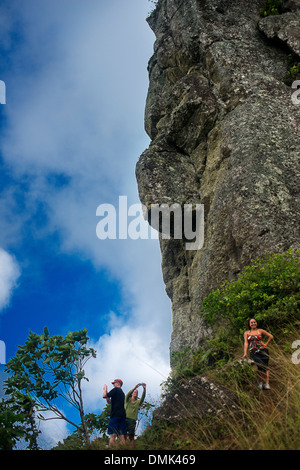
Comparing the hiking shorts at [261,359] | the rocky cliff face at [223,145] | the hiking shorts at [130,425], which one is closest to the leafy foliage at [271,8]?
the rocky cliff face at [223,145]

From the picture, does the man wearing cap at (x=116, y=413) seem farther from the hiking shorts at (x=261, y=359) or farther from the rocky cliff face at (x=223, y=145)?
the rocky cliff face at (x=223, y=145)

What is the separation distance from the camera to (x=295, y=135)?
11.9 m

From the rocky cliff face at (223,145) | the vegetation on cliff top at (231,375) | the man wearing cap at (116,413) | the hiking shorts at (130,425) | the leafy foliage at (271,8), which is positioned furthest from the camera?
the leafy foliage at (271,8)

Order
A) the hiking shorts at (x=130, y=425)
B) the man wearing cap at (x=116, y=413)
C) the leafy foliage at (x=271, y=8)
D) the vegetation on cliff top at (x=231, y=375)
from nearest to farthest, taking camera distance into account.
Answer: the vegetation on cliff top at (x=231, y=375) → the man wearing cap at (x=116, y=413) → the hiking shorts at (x=130, y=425) → the leafy foliage at (x=271, y=8)

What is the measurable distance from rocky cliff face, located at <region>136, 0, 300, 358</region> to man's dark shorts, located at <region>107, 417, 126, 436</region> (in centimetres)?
363

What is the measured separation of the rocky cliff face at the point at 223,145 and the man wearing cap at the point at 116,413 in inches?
136

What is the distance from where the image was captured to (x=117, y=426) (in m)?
7.43

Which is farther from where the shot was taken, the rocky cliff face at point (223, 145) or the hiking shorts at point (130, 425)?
the rocky cliff face at point (223, 145)

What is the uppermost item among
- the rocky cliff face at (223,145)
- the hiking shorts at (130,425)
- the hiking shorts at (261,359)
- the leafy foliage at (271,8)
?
the leafy foliage at (271,8)

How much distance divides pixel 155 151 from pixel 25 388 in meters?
9.63

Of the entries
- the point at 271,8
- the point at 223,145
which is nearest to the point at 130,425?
the point at 223,145

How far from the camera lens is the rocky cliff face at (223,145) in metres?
10.4

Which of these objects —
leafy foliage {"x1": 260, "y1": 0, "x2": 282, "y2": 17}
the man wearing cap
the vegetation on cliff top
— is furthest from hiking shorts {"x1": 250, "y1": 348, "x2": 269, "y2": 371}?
leafy foliage {"x1": 260, "y1": 0, "x2": 282, "y2": 17}

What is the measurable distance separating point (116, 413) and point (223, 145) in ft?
30.2
